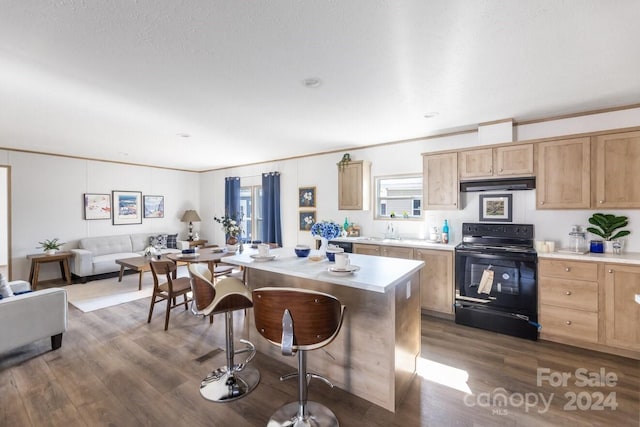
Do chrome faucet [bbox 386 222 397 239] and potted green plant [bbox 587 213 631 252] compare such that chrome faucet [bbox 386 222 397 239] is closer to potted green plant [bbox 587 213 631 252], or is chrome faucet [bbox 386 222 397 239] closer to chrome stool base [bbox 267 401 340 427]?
potted green plant [bbox 587 213 631 252]

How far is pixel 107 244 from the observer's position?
19.9 feet

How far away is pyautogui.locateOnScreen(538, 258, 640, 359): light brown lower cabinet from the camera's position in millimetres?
2654

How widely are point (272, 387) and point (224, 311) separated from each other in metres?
0.75

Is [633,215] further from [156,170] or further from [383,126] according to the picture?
[156,170]

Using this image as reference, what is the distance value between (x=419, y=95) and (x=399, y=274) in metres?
1.85

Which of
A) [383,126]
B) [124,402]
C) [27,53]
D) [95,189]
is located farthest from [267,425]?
[95,189]

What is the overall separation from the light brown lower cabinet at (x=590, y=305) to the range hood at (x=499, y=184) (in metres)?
0.90

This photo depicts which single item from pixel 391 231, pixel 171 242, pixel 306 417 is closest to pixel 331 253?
pixel 306 417

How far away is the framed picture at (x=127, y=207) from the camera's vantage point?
256 inches

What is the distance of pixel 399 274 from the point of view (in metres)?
1.98

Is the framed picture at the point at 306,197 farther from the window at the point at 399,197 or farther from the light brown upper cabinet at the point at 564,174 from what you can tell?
the light brown upper cabinet at the point at 564,174

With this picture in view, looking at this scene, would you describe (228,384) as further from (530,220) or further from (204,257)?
(530,220)

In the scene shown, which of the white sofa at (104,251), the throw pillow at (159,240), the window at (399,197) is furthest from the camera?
the throw pillow at (159,240)

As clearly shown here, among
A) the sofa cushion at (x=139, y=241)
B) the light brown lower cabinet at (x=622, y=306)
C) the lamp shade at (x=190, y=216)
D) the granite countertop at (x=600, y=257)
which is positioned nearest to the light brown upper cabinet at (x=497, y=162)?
the granite countertop at (x=600, y=257)
